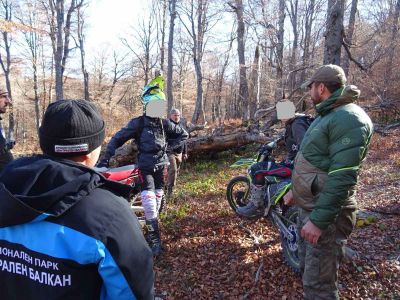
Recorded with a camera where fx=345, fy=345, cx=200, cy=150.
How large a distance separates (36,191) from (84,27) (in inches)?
1378

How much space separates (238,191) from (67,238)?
509cm

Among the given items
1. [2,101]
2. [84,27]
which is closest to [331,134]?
[2,101]

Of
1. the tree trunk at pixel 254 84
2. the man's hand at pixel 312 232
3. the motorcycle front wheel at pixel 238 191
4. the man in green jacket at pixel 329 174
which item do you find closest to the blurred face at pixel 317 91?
the man in green jacket at pixel 329 174

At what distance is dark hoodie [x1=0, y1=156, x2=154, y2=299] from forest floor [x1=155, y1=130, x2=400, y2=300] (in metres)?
2.93

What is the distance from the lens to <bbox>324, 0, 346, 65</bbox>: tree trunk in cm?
776

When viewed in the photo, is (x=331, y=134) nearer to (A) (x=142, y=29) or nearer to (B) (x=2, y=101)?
(B) (x=2, y=101)

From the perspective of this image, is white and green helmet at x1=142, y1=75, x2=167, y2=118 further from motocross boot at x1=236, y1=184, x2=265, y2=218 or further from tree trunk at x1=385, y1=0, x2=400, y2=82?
tree trunk at x1=385, y1=0, x2=400, y2=82

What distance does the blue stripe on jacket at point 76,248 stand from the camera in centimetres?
135

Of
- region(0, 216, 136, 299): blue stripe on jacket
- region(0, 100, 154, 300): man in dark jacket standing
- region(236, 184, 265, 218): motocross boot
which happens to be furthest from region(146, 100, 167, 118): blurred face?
region(0, 216, 136, 299): blue stripe on jacket

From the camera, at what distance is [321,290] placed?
2850mm

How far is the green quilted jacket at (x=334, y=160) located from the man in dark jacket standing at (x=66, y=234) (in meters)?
1.65

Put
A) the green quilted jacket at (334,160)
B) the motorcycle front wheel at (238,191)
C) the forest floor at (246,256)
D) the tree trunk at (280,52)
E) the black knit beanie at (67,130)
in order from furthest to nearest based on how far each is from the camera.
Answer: the tree trunk at (280,52)
the motorcycle front wheel at (238,191)
the forest floor at (246,256)
the green quilted jacket at (334,160)
the black knit beanie at (67,130)

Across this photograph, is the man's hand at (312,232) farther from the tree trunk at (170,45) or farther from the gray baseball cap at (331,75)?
the tree trunk at (170,45)

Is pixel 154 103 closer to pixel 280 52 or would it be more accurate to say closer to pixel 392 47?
pixel 280 52
